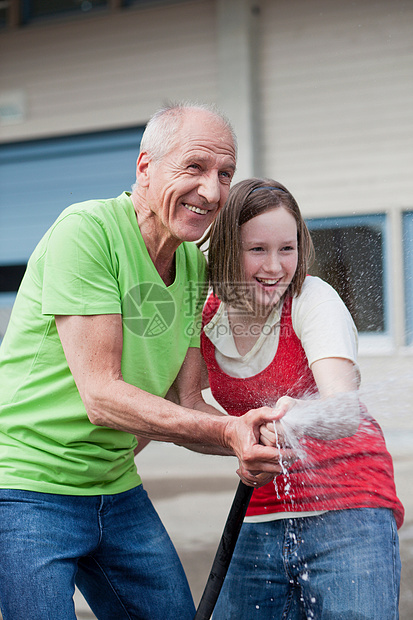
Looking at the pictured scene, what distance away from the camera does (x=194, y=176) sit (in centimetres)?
111

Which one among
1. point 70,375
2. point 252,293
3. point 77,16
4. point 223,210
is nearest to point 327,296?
point 252,293

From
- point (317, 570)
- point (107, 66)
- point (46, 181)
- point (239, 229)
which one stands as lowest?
point (317, 570)

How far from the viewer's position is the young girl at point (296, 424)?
1.10m

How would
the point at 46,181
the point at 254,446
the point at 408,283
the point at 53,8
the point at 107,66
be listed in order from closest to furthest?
the point at 254,446, the point at 408,283, the point at 46,181, the point at 107,66, the point at 53,8

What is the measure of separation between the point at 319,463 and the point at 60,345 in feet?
1.56

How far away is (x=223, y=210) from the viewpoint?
48.1 inches

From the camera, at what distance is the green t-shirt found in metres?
1.07

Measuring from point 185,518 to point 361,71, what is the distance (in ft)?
5.49

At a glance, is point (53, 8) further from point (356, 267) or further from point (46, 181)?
point (356, 267)

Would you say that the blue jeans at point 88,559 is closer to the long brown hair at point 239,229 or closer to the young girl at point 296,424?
the young girl at point 296,424

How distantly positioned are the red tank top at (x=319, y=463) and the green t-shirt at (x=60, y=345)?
0.21 metres

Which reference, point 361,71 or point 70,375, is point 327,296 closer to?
point 70,375

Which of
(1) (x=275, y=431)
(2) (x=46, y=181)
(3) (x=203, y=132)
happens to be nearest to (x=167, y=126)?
(3) (x=203, y=132)

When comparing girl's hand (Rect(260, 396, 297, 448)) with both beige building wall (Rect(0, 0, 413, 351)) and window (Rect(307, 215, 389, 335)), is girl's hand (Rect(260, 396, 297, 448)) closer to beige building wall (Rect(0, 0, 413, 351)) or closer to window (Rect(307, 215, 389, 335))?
window (Rect(307, 215, 389, 335))
